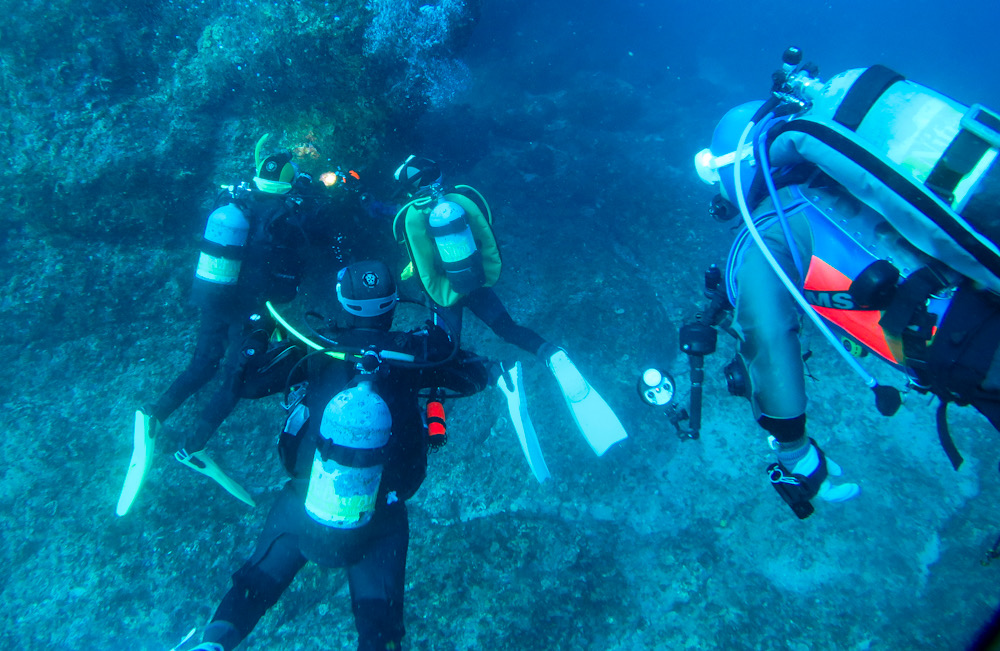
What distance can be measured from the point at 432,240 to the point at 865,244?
133 inches

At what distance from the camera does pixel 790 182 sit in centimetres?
234

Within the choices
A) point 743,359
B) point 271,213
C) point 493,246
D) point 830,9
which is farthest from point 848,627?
point 830,9

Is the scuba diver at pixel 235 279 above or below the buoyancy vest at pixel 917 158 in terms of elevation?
below

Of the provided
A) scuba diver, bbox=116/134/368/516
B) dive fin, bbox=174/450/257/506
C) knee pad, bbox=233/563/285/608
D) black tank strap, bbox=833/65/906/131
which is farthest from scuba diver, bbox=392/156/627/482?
black tank strap, bbox=833/65/906/131

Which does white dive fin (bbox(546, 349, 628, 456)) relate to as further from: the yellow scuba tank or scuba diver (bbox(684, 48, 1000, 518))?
the yellow scuba tank

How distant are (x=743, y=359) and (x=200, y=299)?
4603 mm

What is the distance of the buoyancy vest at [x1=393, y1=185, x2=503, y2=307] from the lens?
4.25 m

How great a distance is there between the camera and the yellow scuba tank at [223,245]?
3.94 meters

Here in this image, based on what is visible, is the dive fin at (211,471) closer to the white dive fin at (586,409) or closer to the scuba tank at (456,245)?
the scuba tank at (456,245)

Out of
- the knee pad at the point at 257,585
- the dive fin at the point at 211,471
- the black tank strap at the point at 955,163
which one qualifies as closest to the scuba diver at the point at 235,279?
the dive fin at the point at 211,471

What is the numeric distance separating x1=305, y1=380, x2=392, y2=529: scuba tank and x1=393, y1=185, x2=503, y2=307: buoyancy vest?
195 centimetres

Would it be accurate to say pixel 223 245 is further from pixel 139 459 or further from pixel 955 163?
pixel 955 163

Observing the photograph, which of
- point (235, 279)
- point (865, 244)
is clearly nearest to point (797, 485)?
point (865, 244)

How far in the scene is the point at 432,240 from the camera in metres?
4.35
